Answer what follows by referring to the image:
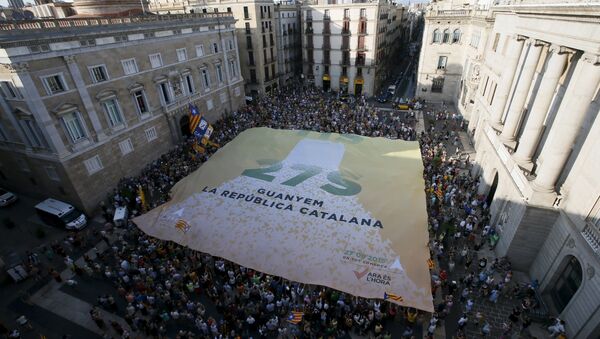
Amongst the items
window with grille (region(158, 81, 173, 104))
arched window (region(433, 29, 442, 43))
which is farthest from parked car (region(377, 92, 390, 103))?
window with grille (region(158, 81, 173, 104))

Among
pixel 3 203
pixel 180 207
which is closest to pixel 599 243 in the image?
pixel 180 207

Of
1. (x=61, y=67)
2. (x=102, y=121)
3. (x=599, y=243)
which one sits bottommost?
(x=599, y=243)

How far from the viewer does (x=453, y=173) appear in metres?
29.8

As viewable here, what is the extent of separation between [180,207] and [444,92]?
45.8m

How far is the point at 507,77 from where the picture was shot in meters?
26.8

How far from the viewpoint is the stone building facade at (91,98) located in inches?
911

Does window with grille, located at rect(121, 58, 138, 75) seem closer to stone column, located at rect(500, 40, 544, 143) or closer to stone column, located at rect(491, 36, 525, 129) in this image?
stone column, located at rect(500, 40, 544, 143)

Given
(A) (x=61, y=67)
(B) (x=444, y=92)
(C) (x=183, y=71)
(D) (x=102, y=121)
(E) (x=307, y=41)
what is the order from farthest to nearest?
(E) (x=307, y=41) → (B) (x=444, y=92) → (C) (x=183, y=71) → (D) (x=102, y=121) → (A) (x=61, y=67)

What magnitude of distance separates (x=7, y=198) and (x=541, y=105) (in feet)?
148

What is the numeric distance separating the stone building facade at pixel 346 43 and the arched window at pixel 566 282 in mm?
44833

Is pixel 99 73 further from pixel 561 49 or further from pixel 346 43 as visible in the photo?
pixel 346 43

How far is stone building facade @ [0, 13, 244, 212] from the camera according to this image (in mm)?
23141

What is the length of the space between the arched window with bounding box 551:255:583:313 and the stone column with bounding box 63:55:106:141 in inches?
1417

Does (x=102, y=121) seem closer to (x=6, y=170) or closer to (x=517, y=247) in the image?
(x=6, y=170)
